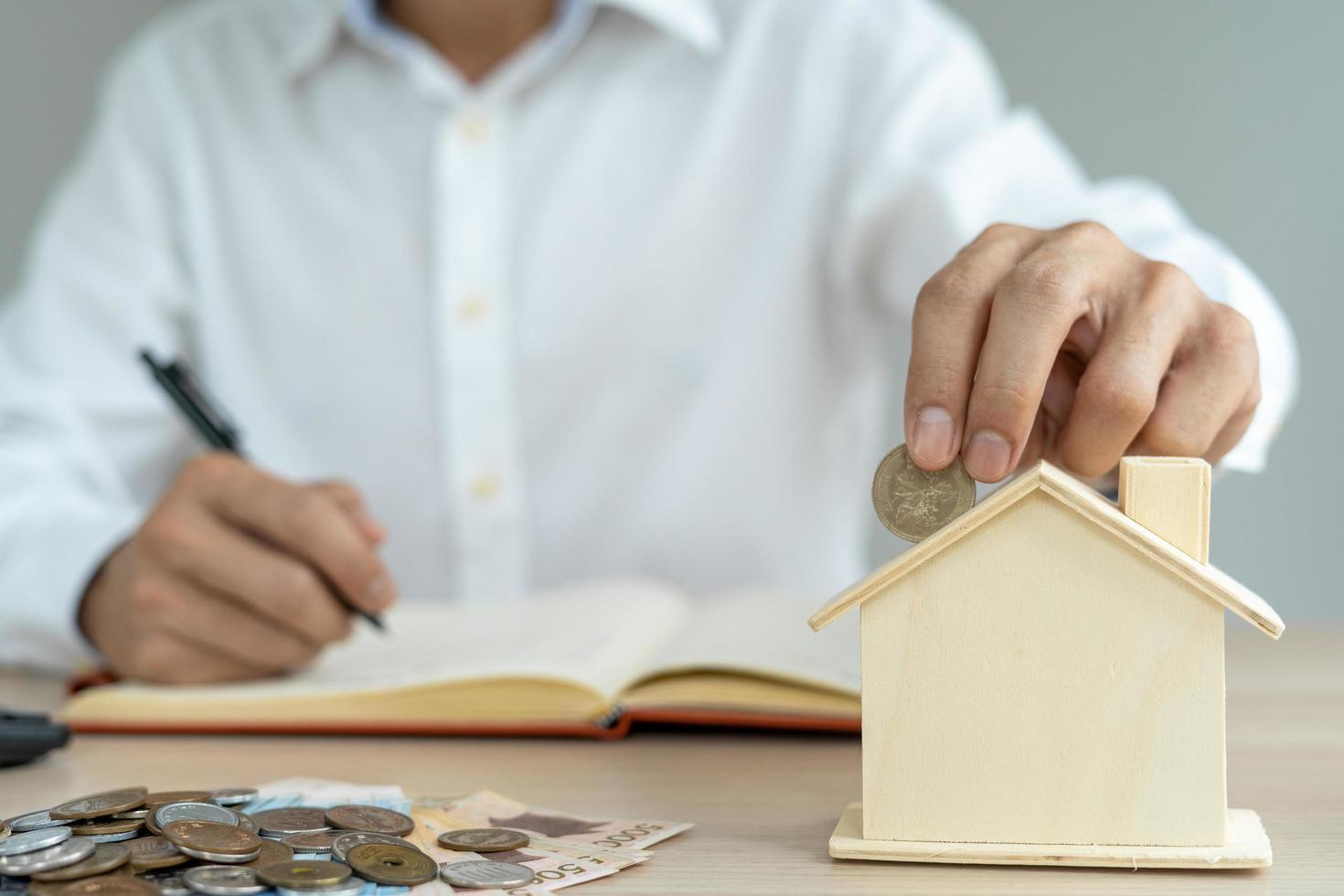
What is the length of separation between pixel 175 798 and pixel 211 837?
9 centimetres

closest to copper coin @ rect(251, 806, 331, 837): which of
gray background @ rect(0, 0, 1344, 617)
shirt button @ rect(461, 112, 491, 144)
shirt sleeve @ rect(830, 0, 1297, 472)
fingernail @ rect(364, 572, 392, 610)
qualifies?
fingernail @ rect(364, 572, 392, 610)

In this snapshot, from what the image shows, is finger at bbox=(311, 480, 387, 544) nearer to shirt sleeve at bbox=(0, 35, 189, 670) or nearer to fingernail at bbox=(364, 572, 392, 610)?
fingernail at bbox=(364, 572, 392, 610)

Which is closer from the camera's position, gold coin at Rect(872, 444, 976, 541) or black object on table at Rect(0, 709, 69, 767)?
gold coin at Rect(872, 444, 976, 541)

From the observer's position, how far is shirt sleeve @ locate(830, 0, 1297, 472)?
1.16 metres

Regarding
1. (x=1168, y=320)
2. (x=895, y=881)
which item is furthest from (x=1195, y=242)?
(x=895, y=881)

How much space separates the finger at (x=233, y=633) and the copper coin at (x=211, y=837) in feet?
1.35

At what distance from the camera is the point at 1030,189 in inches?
53.0

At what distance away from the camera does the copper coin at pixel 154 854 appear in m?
0.55

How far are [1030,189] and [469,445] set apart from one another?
2.47 ft

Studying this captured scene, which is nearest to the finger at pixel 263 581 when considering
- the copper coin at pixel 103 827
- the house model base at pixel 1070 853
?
the copper coin at pixel 103 827

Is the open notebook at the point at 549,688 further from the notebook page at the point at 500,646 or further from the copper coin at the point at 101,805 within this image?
the copper coin at the point at 101,805

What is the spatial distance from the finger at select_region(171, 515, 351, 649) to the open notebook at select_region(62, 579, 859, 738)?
0.14ft

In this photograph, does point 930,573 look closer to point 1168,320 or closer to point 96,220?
point 1168,320

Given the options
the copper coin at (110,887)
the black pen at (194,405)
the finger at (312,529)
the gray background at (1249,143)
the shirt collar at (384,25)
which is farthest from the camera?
the gray background at (1249,143)
